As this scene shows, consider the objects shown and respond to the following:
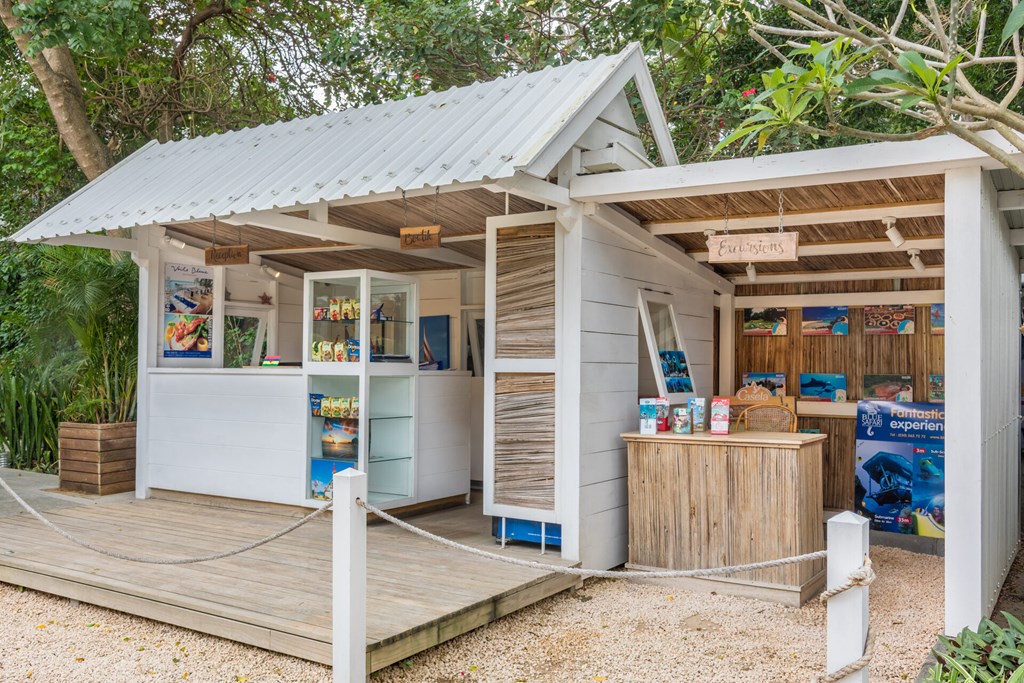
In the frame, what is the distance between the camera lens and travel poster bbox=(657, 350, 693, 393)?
6.67 m

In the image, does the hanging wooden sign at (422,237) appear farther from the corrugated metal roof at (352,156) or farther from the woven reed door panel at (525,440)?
the woven reed door panel at (525,440)

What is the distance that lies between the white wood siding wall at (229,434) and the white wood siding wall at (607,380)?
2545 mm


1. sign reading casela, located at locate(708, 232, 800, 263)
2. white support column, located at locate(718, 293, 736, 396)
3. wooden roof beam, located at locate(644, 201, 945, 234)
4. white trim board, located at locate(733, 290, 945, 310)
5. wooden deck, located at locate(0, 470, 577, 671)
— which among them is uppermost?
wooden roof beam, located at locate(644, 201, 945, 234)

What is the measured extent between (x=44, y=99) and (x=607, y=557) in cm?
1011

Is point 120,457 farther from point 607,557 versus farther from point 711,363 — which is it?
point 711,363

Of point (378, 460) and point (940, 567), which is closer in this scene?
point (940, 567)

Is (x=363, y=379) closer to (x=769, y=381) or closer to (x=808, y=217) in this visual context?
(x=808, y=217)

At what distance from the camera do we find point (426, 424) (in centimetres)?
720

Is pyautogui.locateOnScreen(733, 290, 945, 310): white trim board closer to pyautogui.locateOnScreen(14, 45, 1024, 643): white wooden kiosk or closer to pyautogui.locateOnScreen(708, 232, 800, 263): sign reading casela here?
pyautogui.locateOnScreen(14, 45, 1024, 643): white wooden kiosk

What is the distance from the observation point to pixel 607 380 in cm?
591

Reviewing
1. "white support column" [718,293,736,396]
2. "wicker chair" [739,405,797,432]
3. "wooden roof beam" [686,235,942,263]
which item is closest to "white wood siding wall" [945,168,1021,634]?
"wooden roof beam" [686,235,942,263]

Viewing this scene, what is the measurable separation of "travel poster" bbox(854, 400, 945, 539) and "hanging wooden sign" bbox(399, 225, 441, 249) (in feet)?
13.2

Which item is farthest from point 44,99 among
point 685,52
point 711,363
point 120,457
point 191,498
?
point 711,363

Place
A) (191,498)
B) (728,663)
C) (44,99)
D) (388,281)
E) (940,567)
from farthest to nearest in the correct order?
(44,99) → (191,498) → (388,281) → (940,567) → (728,663)
